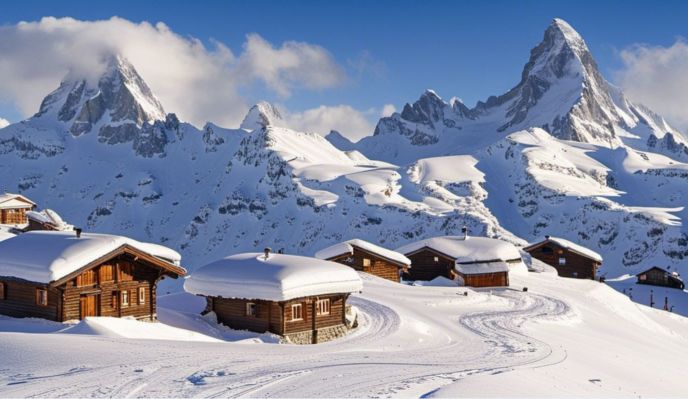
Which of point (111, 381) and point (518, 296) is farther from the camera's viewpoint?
point (518, 296)

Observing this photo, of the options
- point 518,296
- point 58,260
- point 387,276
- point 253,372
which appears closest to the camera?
point 253,372

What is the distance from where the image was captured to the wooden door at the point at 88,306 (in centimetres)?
3073

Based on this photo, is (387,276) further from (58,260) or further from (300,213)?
(300,213)

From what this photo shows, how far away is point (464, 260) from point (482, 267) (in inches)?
59.8

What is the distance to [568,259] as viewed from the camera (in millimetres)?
75312

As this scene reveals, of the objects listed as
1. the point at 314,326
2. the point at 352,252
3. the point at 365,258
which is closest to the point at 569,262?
the point at 365,258

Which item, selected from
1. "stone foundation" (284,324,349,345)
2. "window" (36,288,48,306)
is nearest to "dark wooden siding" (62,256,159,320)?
"window" (36,288,48,306)

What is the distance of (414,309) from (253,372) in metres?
21.7

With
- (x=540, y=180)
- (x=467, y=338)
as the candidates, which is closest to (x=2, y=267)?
(x=467, y=338)

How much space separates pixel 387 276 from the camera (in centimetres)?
5462

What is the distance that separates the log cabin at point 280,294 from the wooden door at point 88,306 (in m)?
4.57

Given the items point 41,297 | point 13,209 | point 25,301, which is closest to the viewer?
point 41,297

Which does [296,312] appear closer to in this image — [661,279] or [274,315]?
[274,315]

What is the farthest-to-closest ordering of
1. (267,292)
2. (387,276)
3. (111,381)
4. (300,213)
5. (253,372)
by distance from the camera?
1. (300,213)
2. (387,276)
3. (267,292)
4. (253,372)
5. (111,381)
